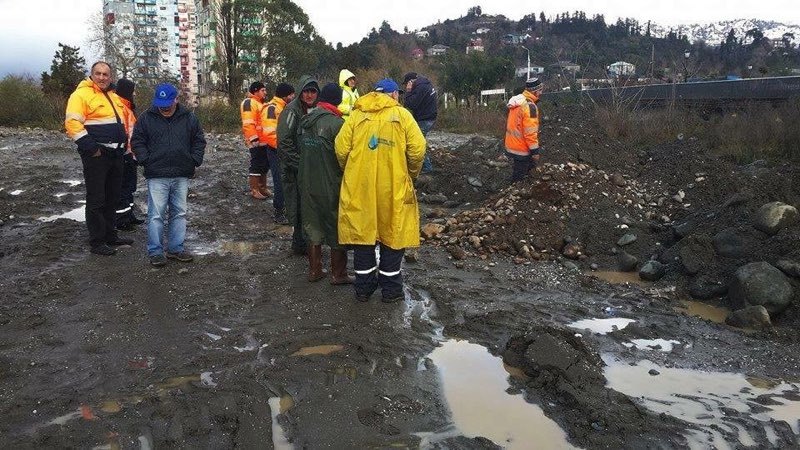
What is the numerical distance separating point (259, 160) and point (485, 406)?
21.7ft

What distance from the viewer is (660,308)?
581 cm

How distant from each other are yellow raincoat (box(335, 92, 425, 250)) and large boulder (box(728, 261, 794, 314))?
3225 millimetres

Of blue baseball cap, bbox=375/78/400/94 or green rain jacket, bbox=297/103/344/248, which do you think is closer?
blue baseball cap, bbox=375/78/400/94

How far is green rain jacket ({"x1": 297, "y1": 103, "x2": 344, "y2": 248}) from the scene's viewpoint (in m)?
5.37

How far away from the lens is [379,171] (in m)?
4.99

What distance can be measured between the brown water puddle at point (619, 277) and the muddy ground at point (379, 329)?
168mm

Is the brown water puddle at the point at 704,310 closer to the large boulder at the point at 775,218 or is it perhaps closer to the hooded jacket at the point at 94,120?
the large boulder at the point at 775,218

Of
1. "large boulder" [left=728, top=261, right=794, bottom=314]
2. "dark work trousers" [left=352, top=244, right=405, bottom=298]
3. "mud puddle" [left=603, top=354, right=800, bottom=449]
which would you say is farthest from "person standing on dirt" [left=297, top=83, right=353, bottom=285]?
"large boulder" [left=728, top=261, right=794, bottom=314]

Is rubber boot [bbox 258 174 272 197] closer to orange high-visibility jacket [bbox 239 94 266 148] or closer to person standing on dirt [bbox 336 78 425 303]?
orange high-visibility jacket [bbox 239 94 266 148]

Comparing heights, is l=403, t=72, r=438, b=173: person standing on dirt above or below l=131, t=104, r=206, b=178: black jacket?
above

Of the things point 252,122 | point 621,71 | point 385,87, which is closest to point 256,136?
point 252,122

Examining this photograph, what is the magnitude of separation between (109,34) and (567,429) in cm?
3572

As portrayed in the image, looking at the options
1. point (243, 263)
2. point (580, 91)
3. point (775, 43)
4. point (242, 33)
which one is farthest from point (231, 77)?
point (775, 43)

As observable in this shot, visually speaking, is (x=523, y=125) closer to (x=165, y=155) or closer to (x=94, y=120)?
(x=165, y=155)
